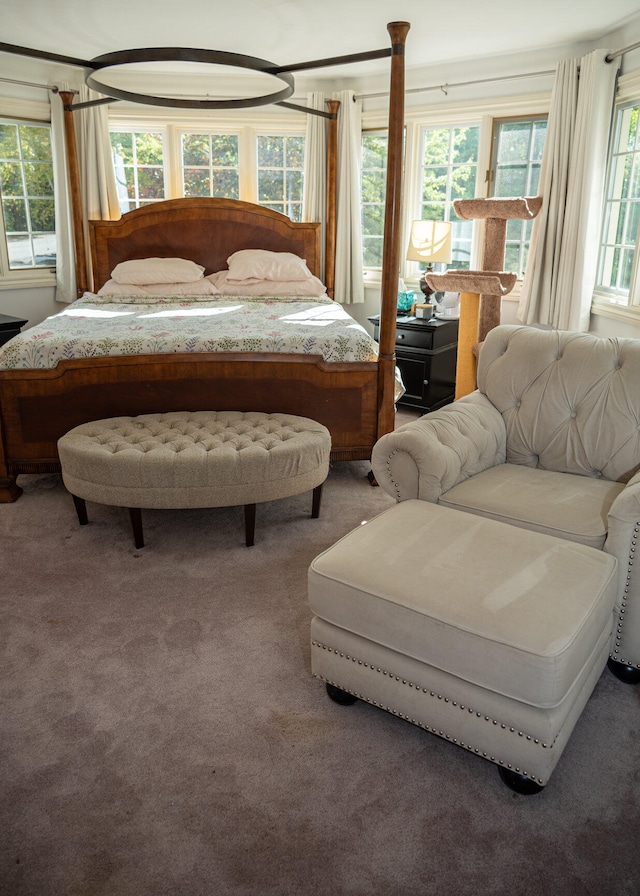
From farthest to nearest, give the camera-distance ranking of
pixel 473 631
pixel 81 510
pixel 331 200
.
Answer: pixel 331 200, pixel 81 510, pixel 473 631

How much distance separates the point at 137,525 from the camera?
2.80 m

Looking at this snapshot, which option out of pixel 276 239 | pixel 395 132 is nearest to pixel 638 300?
pixel 395 132

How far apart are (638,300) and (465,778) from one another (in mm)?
3299

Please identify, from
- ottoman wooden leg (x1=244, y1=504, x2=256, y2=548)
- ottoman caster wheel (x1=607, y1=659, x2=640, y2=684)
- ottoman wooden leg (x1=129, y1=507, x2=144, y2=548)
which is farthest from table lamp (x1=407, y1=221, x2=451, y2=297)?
ottoman caster wheel (x1=607, y1=659, x2=640, y2=684)

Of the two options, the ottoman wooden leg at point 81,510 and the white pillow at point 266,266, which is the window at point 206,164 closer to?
the white pillow at point 266,266

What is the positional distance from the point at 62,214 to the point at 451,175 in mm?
3144

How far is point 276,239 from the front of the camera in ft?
17.2

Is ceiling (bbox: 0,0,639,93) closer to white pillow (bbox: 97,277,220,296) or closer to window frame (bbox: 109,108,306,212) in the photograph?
window frame (bbox: 109,108,306,212)

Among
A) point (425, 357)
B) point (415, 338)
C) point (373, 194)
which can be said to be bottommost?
point (425, 357)

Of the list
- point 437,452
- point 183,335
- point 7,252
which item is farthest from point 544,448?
point 7,252

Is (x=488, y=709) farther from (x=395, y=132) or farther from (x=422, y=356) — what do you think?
(x=422, y=356)

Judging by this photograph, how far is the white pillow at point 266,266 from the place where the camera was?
4895mm

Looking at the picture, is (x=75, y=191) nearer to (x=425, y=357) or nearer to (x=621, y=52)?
(x=425, y=357)

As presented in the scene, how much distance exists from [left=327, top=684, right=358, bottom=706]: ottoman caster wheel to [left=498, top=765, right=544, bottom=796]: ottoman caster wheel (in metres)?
0.45
